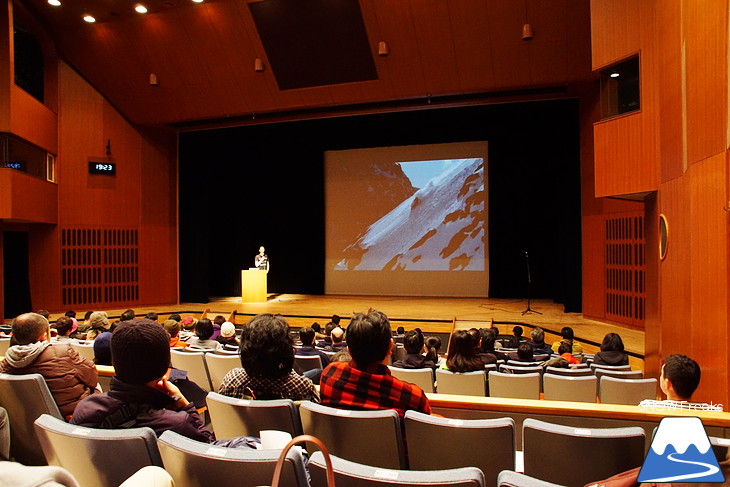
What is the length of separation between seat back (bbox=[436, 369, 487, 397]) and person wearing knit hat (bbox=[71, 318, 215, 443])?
2.17 metres

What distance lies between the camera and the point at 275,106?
1031 centimetres

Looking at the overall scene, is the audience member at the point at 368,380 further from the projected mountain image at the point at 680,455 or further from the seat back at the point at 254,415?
Result: the projected mountain image at the point at 680,455

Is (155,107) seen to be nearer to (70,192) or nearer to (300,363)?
(70,192)

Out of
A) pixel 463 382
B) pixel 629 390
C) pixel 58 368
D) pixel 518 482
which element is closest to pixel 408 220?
pixel 463 382

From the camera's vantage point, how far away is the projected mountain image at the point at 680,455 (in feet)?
2.78

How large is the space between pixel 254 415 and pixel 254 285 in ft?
30.2

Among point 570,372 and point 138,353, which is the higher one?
point 138,353

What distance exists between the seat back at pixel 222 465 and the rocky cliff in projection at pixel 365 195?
10953mm

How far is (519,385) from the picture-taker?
3480 millimetres

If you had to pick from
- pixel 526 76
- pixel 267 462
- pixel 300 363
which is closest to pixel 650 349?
pixel 300 363

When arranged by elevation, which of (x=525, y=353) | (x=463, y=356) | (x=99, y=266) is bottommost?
(x=525, y=353)

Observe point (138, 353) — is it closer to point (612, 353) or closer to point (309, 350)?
point (309, 350)

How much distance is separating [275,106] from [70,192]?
469cm

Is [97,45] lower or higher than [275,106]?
higher
